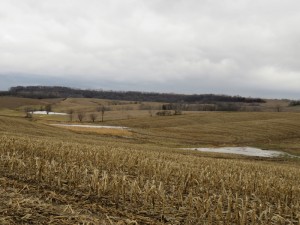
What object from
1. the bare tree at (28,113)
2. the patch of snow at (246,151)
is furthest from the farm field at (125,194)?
the bare tree at (28,113)

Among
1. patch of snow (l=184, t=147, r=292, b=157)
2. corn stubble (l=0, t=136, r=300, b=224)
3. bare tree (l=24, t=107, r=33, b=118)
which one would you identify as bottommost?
bare tree (l=24, t=107, r=33, b=118)

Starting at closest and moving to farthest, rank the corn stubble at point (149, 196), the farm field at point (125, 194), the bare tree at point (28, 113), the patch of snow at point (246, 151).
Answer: the farm field at point (125, 194) < the corn stubble at point (149, 196) < the patch of snow at point (246, 151) < the bare tree at point (28, 113)

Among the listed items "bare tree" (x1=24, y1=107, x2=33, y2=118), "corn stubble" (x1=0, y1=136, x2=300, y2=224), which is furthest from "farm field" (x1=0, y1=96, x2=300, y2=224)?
"bare tree" (x1=24, y1=107, x2=33, y2=118)

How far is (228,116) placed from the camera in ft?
363

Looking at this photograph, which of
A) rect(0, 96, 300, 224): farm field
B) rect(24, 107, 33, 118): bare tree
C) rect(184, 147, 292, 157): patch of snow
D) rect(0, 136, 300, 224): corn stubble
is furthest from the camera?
rect(24, 107, 33, 118): bare tree

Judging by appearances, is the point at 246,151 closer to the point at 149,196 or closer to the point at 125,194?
the point at 125,194

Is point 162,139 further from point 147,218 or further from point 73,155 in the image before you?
point 147,218

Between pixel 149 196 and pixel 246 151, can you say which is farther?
pixel 246 151

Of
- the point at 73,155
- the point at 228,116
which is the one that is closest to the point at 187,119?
the point at 228,116

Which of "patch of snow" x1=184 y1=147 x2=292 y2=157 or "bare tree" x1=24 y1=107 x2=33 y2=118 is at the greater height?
"patch of snow" x1=184 y1=147 x2=292 y2=157

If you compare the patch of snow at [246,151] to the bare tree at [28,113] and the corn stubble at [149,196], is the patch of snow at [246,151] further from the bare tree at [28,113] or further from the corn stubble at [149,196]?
the bare tree at [28,113]

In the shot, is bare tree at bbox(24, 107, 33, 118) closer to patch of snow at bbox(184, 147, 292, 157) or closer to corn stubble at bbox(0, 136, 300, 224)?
patch of snow at bbox(184, 147, 292, 157)

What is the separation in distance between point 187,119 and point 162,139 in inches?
1394

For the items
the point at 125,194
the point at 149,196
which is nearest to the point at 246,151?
the point at 125,194
